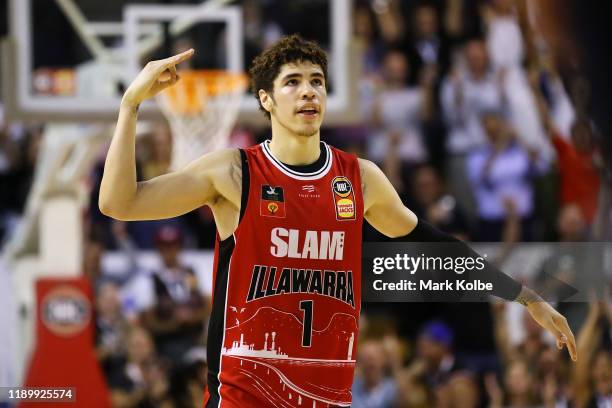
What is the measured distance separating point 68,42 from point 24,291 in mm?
2200

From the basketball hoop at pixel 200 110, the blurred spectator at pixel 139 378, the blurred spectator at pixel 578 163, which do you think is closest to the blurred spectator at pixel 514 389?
the blurred spectator at pixel 578 163

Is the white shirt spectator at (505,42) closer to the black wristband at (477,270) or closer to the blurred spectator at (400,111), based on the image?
the blurred spectator at (400,111)

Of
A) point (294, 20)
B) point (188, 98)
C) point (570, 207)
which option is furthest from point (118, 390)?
point (570, 207)

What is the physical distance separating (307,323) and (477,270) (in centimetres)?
109

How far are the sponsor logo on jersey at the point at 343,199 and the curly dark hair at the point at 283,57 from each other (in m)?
0.46

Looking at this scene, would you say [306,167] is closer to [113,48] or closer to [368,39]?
[113,48]

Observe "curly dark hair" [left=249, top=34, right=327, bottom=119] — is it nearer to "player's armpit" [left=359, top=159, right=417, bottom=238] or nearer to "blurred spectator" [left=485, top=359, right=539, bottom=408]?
"player's armpit" [left=359, top=159, right=417, bottom=238]

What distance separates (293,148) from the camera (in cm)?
468

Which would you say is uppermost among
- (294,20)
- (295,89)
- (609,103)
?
(294,20)

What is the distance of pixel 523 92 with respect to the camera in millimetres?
11461

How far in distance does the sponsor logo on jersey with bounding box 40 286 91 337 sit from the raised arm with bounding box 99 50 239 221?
4.88m

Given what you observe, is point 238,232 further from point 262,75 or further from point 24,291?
point 24,291

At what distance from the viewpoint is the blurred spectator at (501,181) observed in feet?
36.1

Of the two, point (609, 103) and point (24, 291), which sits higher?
point (609, 103)
